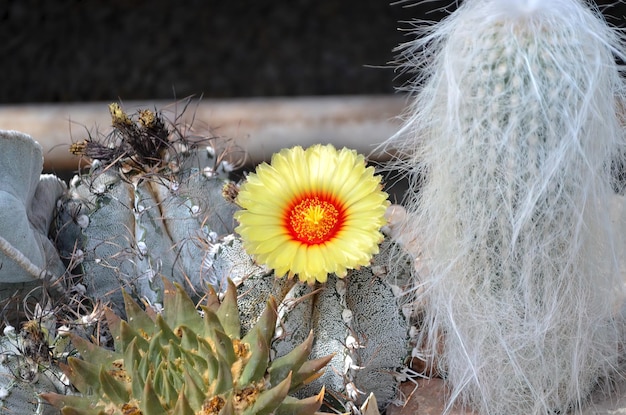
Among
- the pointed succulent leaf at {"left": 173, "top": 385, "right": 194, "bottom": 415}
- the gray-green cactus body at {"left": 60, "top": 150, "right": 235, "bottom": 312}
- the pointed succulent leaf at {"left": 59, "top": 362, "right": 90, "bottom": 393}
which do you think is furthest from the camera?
the gray-green cactus body at {"left": 60, "top": 150, "right": 235, "bottom": 312}

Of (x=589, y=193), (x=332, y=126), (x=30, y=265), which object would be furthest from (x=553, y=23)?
(x=332, y=126)

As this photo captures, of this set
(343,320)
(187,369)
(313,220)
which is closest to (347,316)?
(343,320)

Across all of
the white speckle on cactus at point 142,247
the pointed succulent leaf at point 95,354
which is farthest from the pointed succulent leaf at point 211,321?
the white speckle on cactus at point 142,247

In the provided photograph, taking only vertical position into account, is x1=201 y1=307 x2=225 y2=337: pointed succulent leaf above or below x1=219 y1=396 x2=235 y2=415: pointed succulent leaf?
above

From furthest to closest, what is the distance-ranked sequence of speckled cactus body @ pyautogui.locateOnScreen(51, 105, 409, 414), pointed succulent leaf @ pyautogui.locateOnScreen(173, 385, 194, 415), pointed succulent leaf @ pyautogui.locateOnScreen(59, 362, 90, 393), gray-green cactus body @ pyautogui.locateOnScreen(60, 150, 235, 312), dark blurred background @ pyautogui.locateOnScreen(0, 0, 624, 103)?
dark blurred background @ pyautogui.locateOnScreen(0, 0, 624, 103) < gray-green cactus body @ pyautogui.locateOnScreen(60, 150, 235, 312) < speckled cactus body @ pyautogui.locateOnScreen(51, 105, 409, 414) < pointed succulent leaf @ pyautogui.locateOnScreen(59, 362, 90, 393) < pointed succulent leaf @ pyautogui.locateOnScreen(173, 385, 194, 415)

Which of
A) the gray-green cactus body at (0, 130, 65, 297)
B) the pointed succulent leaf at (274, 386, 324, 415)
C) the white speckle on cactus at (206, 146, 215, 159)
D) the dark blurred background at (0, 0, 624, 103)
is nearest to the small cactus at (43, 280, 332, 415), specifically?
the pointed succulent leaf at (274, 386, 324, 415)

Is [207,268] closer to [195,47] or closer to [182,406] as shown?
[182,406]

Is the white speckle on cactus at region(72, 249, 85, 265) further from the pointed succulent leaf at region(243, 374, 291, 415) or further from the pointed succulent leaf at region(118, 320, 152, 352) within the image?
the pointed succulent leaf at region(243, 374, 291, 415)

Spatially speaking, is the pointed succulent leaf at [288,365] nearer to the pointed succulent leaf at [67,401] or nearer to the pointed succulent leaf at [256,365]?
the pointed succulent leaf at [256,365]
